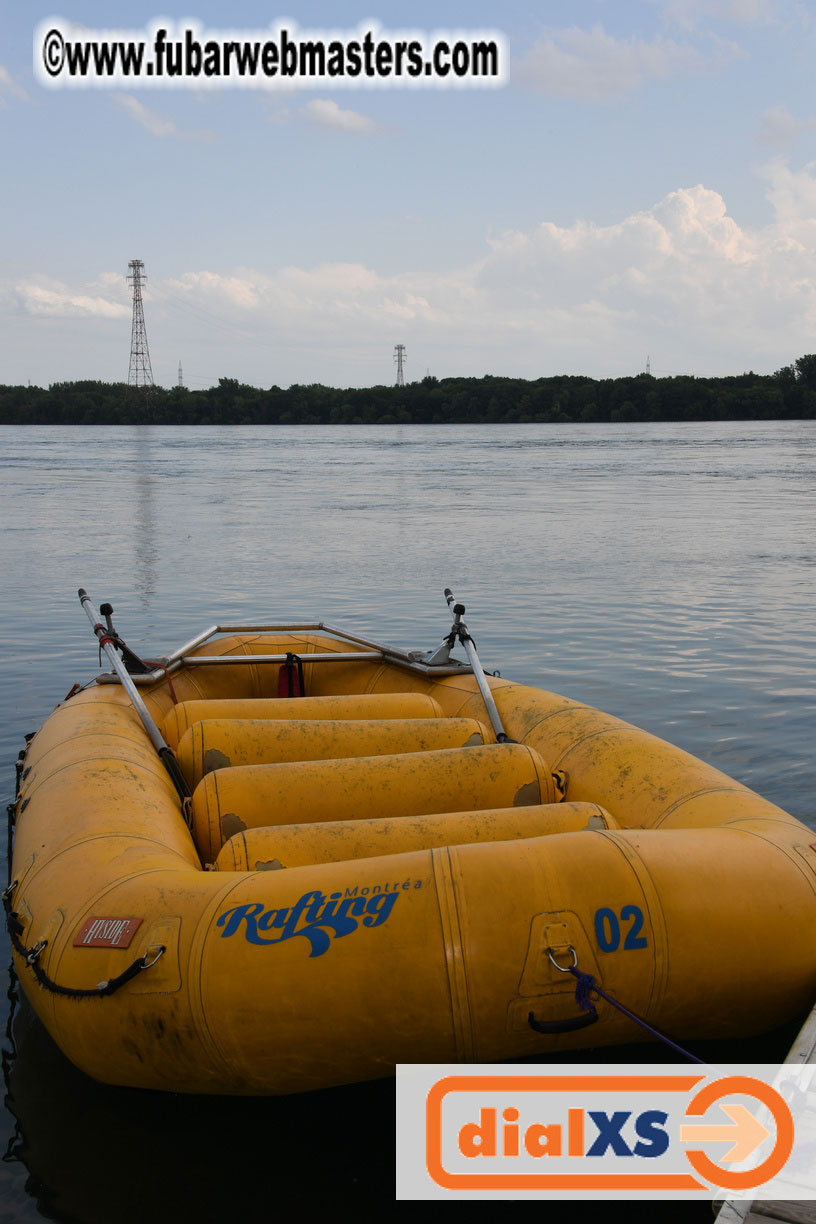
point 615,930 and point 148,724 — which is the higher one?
point 148,724

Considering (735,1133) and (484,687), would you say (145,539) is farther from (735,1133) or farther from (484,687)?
(735,1133)

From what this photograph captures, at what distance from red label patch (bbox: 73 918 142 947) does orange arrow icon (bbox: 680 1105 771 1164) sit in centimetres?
191

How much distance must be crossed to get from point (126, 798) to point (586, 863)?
6.76ft

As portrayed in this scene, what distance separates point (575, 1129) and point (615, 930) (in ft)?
2.18

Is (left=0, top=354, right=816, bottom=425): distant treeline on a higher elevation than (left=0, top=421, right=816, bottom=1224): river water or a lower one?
higher

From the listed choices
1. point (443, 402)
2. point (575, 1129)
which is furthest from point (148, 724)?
point (443, 402)

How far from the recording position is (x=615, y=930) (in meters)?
3.53

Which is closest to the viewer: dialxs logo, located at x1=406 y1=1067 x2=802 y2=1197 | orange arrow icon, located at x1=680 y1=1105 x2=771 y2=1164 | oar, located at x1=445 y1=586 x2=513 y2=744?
orange arrow icon, located at x1=680 y1=1105 x2=771 y2=1164

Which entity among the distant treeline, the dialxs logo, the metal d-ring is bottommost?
the dialxs logo

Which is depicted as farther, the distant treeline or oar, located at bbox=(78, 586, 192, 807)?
the distant treeline

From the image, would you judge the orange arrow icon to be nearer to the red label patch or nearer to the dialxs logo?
the dialxs logo

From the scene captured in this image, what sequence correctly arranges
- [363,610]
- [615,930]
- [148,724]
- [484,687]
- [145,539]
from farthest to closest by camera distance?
1. [145,539]
2. [363,610]
3. [484,687]
4. [148,724]
5. [615,930]

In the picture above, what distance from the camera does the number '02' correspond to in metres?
3.52

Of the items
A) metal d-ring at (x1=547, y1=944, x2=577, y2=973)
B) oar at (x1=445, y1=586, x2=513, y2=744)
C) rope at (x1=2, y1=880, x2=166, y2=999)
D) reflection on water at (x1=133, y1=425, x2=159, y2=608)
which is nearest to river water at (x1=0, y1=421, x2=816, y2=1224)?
reflection on water at (x1=133, y1=425, x2=159, y2=608)
